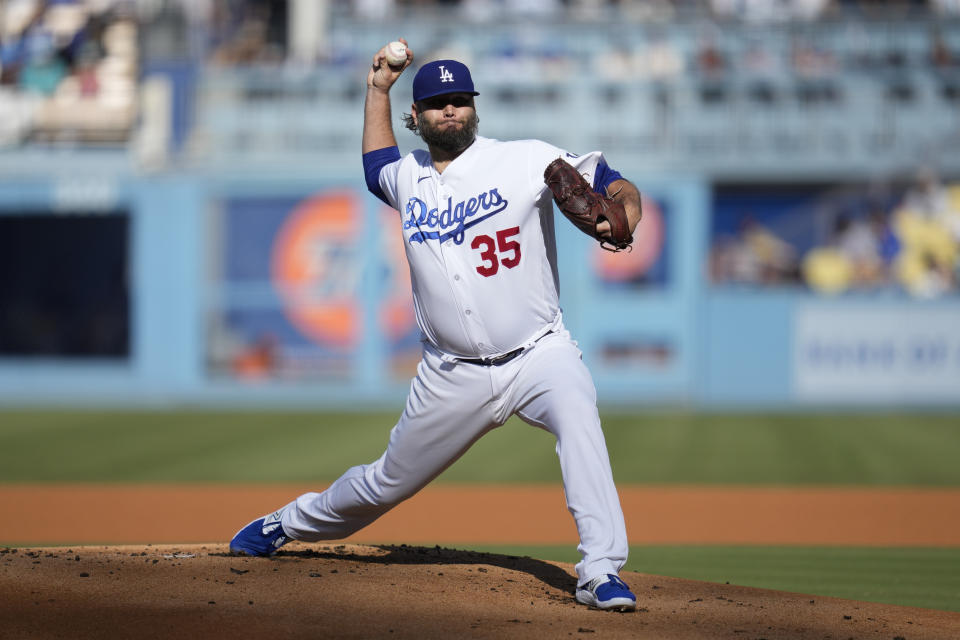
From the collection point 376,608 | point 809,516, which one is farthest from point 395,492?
point 809,516

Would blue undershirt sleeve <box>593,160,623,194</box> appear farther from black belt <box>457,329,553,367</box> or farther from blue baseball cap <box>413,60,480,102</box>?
black belt <box>457,329,553,367</box>

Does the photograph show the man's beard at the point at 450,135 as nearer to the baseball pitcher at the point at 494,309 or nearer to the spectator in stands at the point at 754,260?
the baseball pitcher at the point at 494,309

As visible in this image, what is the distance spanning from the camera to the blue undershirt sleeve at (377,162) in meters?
4.29

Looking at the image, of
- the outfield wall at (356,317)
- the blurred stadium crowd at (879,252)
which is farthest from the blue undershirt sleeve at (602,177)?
the blurred stadium crowd at (879,252)

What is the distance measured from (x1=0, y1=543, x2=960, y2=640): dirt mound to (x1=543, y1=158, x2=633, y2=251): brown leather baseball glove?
1.20 m

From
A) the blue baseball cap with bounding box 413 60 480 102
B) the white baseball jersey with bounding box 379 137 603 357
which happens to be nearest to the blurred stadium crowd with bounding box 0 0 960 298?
the white baseball jersey with bounding box 379 137 603 357

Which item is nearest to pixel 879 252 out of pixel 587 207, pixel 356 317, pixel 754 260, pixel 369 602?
pixel 754 260

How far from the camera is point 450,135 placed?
400 centimetres

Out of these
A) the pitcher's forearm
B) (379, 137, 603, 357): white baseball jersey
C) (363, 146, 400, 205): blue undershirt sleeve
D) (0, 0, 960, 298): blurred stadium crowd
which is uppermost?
(0, 0, 960, 298): blurred stadium crowd

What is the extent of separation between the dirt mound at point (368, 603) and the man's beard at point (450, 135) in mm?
1518

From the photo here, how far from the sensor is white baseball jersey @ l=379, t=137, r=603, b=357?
154 inches

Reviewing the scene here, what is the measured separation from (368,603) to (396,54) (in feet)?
6.28

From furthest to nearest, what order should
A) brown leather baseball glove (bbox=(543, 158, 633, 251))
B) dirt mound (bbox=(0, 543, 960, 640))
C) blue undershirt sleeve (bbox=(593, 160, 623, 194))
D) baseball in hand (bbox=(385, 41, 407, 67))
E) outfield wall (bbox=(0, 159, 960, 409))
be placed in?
→ outfield wall (bbox=(0, 159, 960, 409)) < baseball in hand (bbox=(385, 41, 407, 67)) < blue undershirt sleeve (bbox=(593, 160, 623, 194)) < brown leather baseball glove (bbox=(543, 158, 633, 251)) < dirt mound (bbox=(0, 543, 960, 640))

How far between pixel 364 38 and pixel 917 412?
32.6 feet
